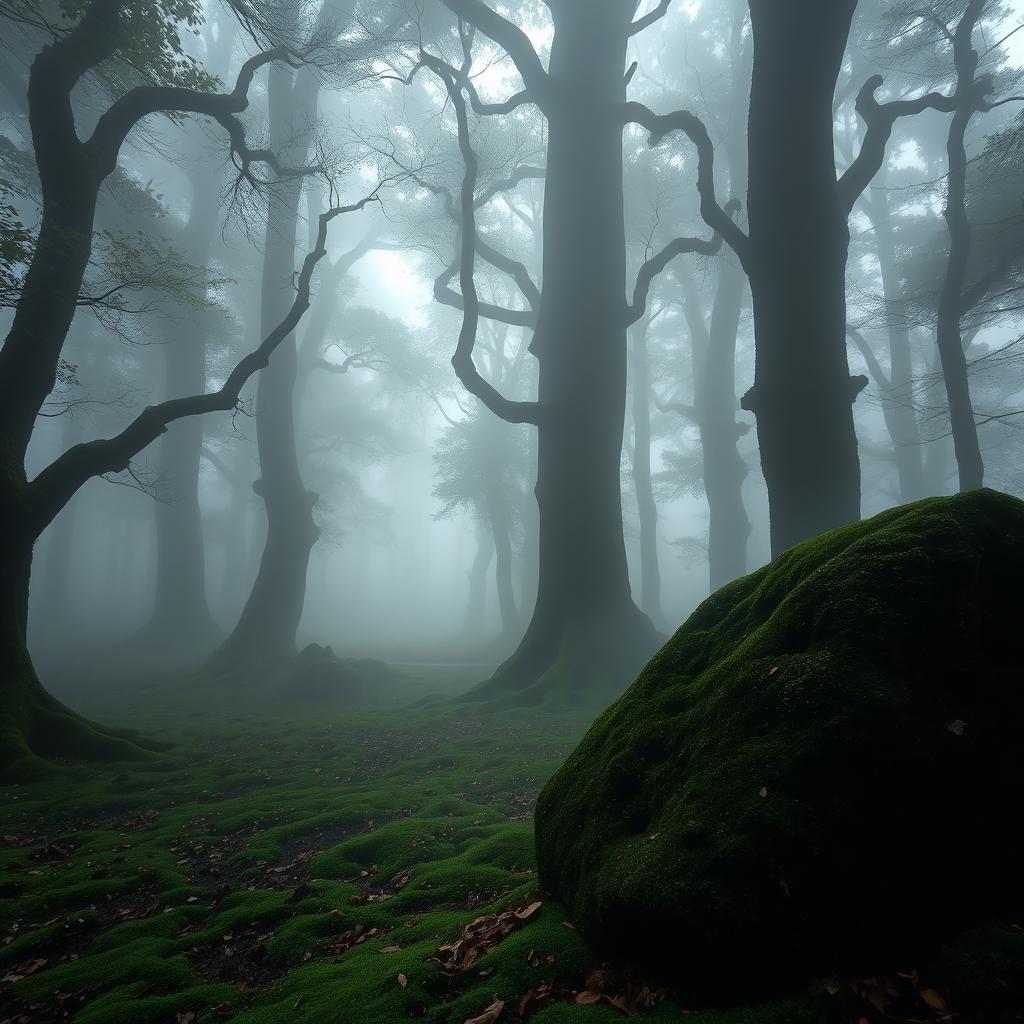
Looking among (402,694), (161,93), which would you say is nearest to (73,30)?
(161,93)

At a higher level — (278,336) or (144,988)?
(278,336)

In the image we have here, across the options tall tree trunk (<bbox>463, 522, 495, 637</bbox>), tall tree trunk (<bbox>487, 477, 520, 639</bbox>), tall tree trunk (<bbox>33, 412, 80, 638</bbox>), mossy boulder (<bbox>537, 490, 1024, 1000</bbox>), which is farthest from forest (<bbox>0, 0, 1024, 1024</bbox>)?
tall tree trunk (<bbox>463, 522, 495, 637</bbox>)

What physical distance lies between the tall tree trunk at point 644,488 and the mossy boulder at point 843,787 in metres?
25.0

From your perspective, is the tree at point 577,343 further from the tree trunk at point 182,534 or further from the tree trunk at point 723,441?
the tree trunk at point 182,534

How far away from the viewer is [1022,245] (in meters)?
12.5

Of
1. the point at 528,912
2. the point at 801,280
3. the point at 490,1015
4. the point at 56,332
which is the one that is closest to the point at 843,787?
the point at 490,1015

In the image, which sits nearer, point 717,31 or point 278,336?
point 278,336

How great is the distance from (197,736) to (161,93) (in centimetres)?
1139

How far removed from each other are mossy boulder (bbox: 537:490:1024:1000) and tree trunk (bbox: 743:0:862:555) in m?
5.07

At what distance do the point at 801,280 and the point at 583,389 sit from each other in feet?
18.0

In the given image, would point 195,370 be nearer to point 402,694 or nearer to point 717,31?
point 402,694

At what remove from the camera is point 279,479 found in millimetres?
19000

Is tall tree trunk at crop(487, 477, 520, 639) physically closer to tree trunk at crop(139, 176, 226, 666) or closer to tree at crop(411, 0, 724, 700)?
tree trunk at crop(139, 176, 226, 666)

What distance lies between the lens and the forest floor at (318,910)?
2195 mm
